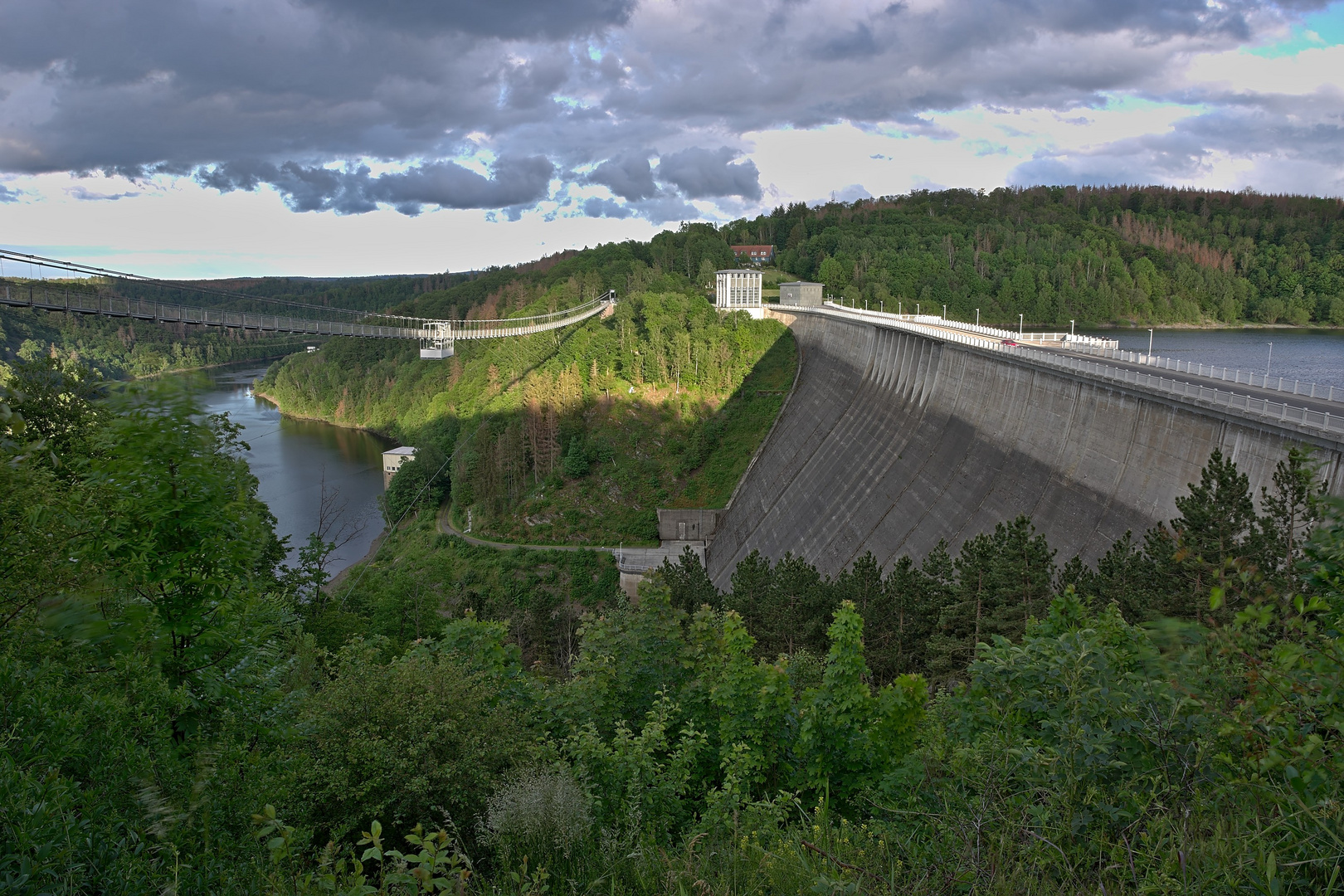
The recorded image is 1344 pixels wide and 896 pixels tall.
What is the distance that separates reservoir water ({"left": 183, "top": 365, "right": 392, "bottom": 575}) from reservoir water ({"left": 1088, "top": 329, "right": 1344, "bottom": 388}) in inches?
1919

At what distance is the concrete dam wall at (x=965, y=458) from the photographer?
17594 millimetres

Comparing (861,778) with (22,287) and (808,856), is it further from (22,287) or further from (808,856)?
(22,287)

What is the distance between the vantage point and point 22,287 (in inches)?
973

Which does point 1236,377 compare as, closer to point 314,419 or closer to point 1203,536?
point 1203,536

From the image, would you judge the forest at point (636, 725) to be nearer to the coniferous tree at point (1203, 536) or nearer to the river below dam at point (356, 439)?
the coniferous tree at point (1203, 536)

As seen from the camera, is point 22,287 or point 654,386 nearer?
point 22,287

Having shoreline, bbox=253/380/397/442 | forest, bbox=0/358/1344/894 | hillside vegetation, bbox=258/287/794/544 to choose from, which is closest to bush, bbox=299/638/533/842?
forest, bbox=0/358/1344/894

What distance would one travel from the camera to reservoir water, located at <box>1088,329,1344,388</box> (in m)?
42.8

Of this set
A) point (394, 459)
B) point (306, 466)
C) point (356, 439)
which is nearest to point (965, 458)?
point (394, 459)

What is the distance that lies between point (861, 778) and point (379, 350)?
325 ft

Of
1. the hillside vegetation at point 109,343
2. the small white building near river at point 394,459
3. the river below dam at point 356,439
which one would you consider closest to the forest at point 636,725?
the hillside vegetation at point 109,343

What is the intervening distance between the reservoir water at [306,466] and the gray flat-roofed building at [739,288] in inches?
1279

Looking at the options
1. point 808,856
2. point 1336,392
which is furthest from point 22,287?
point 1336,392

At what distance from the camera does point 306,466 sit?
68.7 metres
